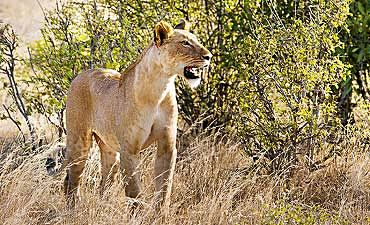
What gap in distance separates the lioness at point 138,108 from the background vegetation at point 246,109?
28 cm

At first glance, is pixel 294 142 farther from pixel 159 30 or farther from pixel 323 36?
pixel 159 30

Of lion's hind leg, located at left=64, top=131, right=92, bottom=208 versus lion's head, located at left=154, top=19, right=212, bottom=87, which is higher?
lion's head, located at left=154, top=19, right=212, bottom=87

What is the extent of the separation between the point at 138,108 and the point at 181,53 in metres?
0.53

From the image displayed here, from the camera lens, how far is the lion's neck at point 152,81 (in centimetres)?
545

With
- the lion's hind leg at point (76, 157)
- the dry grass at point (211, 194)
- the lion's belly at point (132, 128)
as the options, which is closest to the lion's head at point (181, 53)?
the lion's belly at point (132, 128)

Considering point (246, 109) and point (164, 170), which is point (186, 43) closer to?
point (164, 170)

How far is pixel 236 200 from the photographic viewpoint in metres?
6.29

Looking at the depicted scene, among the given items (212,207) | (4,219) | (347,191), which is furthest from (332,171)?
(4,219)

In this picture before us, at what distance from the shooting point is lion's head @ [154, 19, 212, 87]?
5.27 metres

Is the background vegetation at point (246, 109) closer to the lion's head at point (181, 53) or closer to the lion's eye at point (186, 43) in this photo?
the lion's head at point (181, 53)

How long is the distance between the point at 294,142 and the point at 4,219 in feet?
8.43

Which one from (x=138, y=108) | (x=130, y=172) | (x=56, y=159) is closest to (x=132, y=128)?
(x=138, y=108)

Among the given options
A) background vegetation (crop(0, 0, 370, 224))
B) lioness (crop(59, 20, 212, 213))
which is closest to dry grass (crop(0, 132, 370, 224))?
background vegetation (crop(0, 0, 370, 224))

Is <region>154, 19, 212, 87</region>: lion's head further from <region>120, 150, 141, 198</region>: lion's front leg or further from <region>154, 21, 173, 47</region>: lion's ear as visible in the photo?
<region>120, 150, 141, 198</region>: lion's front leg
